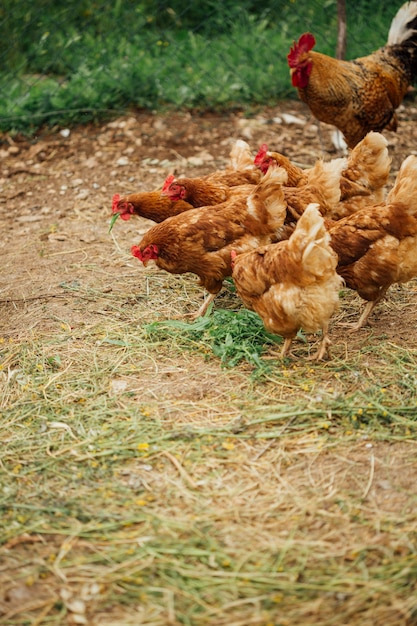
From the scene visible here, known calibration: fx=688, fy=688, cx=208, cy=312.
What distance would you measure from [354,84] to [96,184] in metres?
2.45

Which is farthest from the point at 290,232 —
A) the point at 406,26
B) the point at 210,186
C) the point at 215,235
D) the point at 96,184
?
the point at 406,26

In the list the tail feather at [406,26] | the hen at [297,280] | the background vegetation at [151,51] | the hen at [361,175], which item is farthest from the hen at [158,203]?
the background vegetation at [151,51]

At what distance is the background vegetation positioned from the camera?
7191 mm

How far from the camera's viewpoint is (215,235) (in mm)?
4203

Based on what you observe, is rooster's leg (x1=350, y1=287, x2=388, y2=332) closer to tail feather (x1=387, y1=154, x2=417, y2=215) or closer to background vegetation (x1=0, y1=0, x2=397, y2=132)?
tail feather (x1=387, y1=154, x2=417, y2=215)

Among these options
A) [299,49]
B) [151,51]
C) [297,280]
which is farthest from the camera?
[151,51]

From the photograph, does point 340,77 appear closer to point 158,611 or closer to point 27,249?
point 27,249

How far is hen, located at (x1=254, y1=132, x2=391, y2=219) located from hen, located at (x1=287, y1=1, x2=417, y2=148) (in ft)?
4.39

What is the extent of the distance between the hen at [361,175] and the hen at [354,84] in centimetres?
134

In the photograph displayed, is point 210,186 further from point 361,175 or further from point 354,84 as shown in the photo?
point 354,84

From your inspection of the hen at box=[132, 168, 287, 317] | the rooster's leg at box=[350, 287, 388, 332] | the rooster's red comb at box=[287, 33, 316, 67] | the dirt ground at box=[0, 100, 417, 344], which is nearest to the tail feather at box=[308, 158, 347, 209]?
the hen at box=[132, 168, 287, 317]

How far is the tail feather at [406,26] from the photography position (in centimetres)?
622

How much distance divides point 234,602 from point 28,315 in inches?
103

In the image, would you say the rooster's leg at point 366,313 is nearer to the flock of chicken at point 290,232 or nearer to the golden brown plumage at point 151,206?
the flock of chicken at point 290,232
